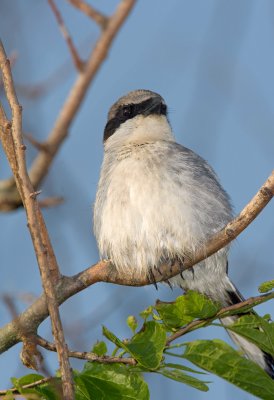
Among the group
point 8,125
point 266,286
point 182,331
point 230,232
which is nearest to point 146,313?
point 182,331

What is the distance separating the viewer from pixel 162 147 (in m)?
4.82

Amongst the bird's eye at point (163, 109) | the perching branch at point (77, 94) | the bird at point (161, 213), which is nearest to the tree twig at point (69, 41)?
the perching branch at point (77, 94)

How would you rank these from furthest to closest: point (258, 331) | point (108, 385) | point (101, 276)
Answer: point (101, 276) → point (258, 331) → point (108, 385)

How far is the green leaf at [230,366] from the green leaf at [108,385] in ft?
0.72

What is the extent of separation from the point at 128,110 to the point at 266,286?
128 inches

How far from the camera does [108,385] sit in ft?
7.80

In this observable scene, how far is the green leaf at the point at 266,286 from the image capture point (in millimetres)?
2575

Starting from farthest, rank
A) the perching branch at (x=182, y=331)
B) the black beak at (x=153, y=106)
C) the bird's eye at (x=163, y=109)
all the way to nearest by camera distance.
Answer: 1. the bird's eye at (x=163, y=109)
2. the black beak at (x=153, y=106)
3. the perching branch at (x=182, y=331)

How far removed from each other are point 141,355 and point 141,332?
0.12m

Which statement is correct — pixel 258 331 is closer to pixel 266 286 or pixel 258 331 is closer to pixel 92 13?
pixel 266 286

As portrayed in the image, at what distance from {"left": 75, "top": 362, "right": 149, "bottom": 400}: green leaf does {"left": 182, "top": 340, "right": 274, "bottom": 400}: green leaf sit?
8.6 inches

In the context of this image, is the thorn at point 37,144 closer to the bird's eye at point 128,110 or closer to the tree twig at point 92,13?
the tree twig at point 92,13


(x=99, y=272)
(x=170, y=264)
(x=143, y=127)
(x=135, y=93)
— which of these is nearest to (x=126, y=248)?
(x=170, y=264)

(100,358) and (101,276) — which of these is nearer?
(100,358)
